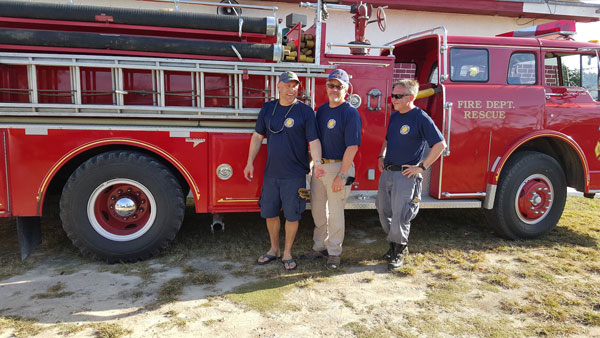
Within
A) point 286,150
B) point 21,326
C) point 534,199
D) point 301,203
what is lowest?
point 21,326

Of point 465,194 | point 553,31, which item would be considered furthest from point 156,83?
point 553,31

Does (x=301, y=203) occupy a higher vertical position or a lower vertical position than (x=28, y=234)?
higher

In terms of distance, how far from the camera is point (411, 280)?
12.4ft

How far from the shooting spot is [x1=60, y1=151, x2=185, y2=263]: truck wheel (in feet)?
12.7

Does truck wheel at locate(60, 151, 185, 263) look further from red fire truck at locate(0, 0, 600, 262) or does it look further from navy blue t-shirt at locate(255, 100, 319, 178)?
navy blue t-shirt at locate(255, 100, 319, 178)

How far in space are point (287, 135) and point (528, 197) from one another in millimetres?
2964

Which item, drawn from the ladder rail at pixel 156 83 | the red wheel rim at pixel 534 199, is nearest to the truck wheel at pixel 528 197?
the red wheel rim at pixel 534 199

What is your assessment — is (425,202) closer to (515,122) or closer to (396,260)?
(396,260)

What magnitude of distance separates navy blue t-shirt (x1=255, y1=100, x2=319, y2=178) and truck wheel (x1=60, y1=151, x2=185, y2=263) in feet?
3.35

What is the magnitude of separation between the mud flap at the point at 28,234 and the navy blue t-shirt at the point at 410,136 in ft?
11.7

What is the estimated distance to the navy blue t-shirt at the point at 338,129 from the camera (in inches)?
145

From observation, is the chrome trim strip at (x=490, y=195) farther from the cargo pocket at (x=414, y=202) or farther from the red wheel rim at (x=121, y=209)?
the red wheel rim at (x=121, y=209)

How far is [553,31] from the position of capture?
5016 mm

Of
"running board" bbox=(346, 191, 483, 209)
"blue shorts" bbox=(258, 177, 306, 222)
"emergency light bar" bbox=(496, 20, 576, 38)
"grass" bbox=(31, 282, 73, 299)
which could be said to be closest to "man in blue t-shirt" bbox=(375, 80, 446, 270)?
"running board" bbox=(346, 191, 483, 209)
